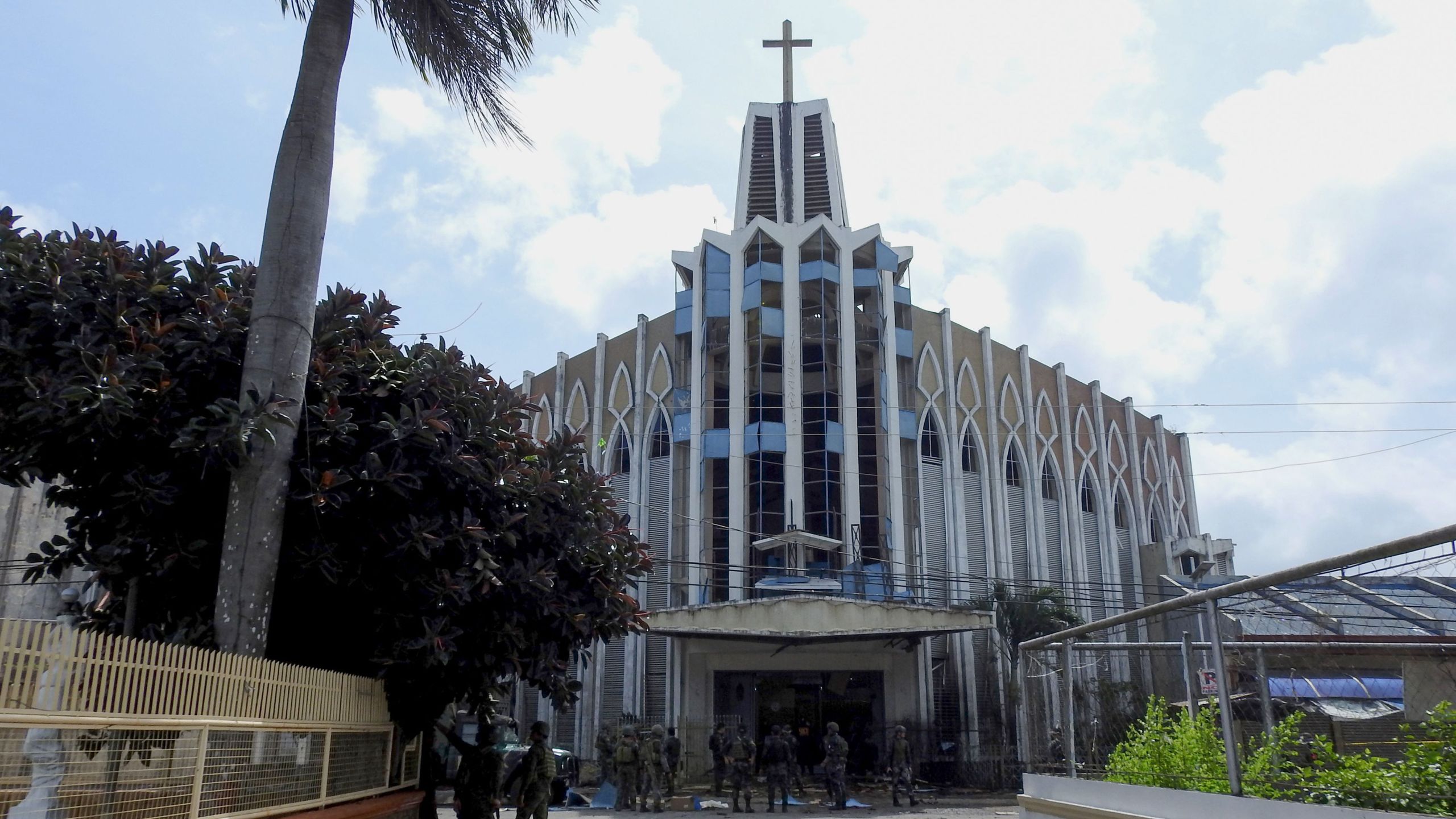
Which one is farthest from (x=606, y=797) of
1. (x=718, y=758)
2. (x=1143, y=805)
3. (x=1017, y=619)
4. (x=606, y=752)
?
(x=1143, y=805)

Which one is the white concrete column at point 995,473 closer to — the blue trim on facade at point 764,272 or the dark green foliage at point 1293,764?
the blue trim on facade at point 764,272

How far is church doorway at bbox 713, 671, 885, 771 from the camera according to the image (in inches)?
1102

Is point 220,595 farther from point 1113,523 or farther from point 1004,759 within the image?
point 1113,523

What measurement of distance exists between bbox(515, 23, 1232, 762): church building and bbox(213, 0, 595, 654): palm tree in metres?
16.6

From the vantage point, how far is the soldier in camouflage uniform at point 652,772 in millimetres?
19672

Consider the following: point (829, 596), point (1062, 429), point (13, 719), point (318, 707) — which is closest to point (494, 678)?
point (318, 707)

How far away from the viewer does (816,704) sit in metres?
28.3

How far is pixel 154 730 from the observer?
5691 millimetres

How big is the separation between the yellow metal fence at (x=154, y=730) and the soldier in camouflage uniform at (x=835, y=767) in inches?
525

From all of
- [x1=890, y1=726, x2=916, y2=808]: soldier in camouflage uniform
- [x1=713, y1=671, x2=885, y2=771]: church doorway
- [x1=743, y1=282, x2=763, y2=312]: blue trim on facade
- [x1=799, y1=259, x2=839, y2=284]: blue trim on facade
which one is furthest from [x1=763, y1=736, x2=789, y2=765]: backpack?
[x1=799, y1=259, x2=839, y2=284]: blue trim on facade

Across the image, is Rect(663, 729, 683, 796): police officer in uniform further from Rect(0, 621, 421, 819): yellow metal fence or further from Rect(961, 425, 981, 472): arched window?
Rect(0, 621, 421, 819): yellow metal fence

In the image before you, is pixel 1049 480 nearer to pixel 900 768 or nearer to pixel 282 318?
pixel 900 768

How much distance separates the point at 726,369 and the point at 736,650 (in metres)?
9.18

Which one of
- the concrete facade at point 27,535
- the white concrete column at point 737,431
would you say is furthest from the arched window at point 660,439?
the concrete facade at point 27,535
